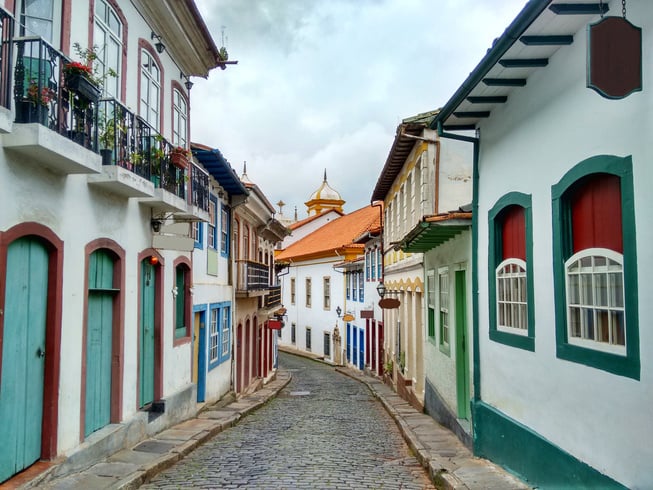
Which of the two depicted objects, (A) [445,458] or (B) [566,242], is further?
(A) [445,458]

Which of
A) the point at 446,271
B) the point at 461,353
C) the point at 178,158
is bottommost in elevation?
the point at 461,353

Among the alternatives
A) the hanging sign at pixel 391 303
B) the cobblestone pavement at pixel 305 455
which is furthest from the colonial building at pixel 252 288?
the hanging sign at pixel 391 303

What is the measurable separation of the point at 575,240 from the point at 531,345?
139 cm

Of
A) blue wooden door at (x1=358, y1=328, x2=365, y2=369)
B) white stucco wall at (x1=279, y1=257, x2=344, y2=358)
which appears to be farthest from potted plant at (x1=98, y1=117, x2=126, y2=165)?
white stucco wall at (x1=279, y1=257, x2=344, y2=358)

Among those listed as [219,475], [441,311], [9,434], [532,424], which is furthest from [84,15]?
[441,311]

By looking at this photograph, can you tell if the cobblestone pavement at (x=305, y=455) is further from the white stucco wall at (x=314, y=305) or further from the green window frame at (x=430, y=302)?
the white stucco wall at (x=314, y=305)

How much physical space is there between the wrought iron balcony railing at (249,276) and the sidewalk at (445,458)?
5.37 meters

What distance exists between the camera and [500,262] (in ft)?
25.8

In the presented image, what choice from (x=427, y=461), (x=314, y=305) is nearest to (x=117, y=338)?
(x=427, y=461)

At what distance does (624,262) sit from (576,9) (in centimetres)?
207

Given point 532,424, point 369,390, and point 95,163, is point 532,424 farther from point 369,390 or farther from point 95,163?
point 369,390

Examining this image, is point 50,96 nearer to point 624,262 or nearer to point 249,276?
point 624,262

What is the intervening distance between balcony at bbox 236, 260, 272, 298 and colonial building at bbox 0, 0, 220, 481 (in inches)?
225

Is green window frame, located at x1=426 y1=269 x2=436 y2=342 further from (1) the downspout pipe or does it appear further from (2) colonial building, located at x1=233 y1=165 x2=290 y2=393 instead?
(2) colonial building, located at x1=233 y1=165 x2=290 y2=393
